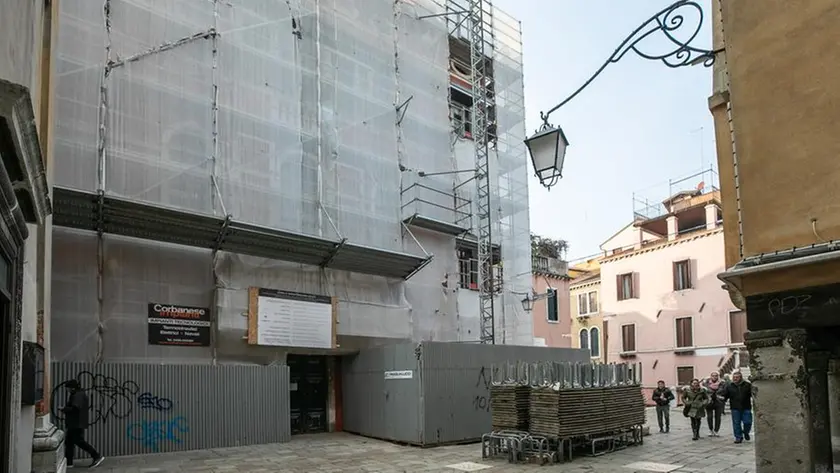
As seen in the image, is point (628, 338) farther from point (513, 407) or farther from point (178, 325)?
point (178, 325)

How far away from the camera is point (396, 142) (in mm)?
21422

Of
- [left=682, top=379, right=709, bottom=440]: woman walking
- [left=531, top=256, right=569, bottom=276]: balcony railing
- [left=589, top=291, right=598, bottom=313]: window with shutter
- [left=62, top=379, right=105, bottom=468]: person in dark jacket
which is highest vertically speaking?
[left=531, top=256, right=569, bottom=276]: balcony railing

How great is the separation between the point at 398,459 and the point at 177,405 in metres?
5.02

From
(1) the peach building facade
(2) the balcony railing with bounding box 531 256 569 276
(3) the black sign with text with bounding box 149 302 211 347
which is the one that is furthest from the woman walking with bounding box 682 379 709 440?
(1) the peach building facade

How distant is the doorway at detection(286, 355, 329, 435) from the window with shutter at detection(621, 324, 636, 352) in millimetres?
23604

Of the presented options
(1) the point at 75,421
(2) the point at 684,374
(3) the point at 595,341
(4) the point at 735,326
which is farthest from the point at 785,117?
(3) the point at 595,341

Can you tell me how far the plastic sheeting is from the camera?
1456 centimetres

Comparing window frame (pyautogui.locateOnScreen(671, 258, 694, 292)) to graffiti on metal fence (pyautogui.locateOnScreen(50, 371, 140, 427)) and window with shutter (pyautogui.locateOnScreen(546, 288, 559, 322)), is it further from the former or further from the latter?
graffiti on metal fence (pyautogui.locateOnScreen(50, 371, 140, 427))

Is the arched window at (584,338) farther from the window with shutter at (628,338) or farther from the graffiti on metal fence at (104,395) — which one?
the graffiti on metal fence at (104,395)

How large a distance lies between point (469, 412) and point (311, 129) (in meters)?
8.99

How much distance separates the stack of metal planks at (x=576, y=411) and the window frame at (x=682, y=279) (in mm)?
21522

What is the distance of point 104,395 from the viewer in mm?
13602

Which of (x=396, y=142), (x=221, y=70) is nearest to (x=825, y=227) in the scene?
(x=221, y=70)

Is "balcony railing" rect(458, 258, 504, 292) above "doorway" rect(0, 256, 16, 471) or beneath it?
above
